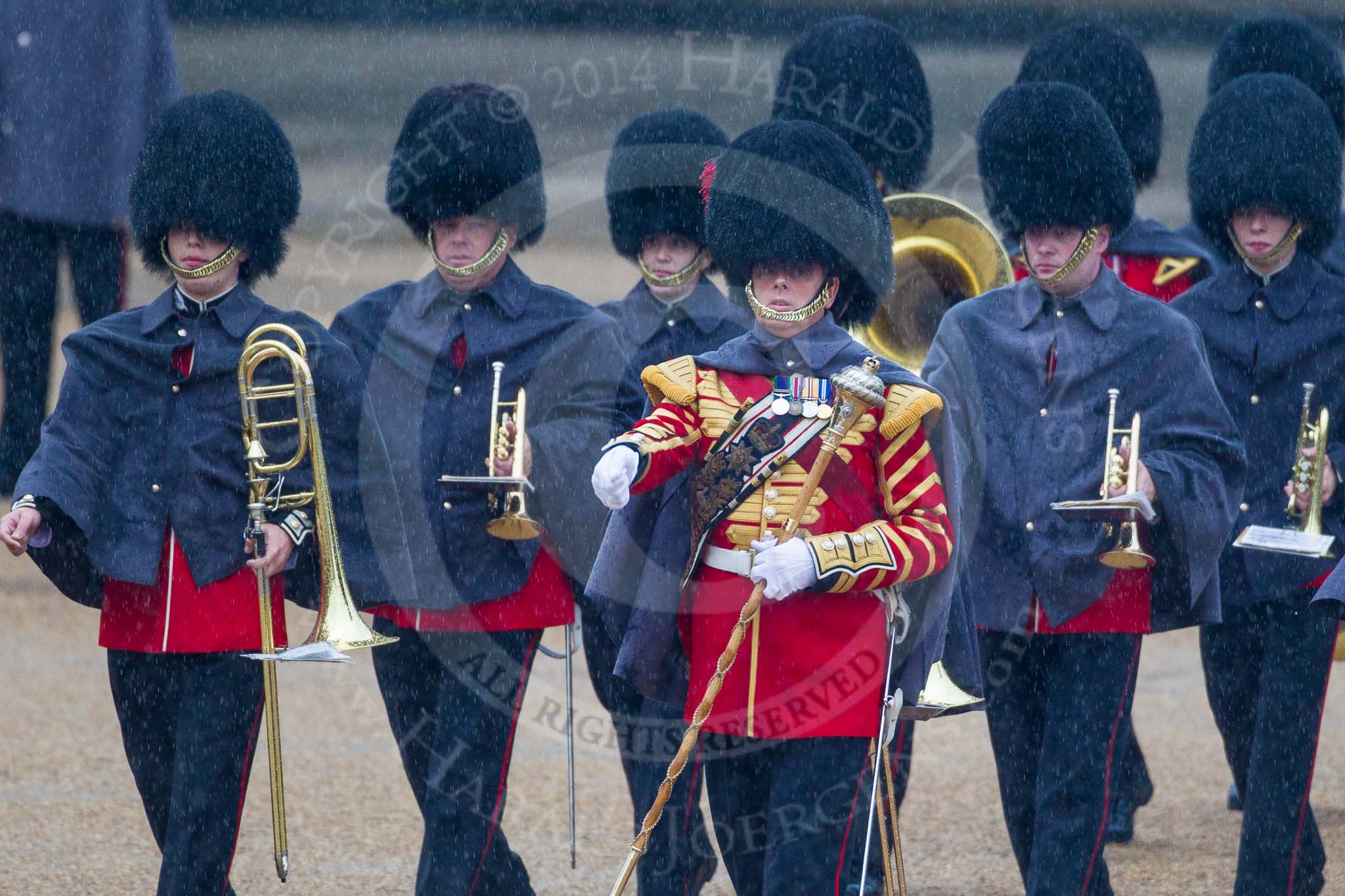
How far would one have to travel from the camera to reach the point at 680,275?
5.63 meters

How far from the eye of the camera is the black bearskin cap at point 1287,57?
21.0 ft

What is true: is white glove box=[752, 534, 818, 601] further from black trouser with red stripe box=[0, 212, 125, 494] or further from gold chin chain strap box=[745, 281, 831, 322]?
black trouser with red stripe box=[0, 212, 125, 494]

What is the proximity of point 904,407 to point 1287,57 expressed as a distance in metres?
3.06

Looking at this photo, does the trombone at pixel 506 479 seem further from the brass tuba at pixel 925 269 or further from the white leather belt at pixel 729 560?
the brass tuba at pixel 925 269

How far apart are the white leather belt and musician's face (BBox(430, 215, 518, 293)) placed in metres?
1.18

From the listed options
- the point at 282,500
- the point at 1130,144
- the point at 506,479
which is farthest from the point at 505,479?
the point at 1130,144

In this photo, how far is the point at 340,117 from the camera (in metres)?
14.3

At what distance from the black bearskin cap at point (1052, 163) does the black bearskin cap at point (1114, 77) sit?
49.5 inches

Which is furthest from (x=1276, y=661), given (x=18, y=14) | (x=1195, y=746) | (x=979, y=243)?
(x=18, y=14)

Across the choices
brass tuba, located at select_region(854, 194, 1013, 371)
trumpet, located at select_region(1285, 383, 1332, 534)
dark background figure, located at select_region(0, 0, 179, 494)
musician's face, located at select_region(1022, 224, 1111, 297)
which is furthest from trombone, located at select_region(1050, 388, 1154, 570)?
dark background figure, located at select_region(0, 0, 179, 494)

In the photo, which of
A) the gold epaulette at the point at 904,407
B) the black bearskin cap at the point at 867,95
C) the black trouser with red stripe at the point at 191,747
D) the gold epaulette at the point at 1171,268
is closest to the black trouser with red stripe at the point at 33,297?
the black bearskin cap at the point at 867,95

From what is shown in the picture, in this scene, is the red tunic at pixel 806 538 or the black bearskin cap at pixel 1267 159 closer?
the red tunic at pixel 806 538

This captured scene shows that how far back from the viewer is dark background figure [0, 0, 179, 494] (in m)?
7.66

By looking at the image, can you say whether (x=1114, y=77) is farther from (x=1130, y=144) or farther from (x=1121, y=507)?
(x=1121, y=507)
